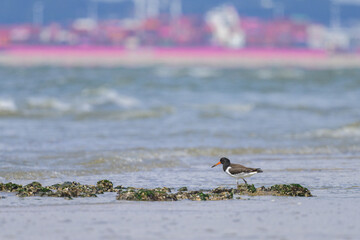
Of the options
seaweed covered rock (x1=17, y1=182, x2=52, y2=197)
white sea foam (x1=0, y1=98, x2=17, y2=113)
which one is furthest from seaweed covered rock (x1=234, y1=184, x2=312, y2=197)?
white sea foam (x1=0, y1=98, x2=17, y2=113)

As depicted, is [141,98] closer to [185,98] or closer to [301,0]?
[185,98]

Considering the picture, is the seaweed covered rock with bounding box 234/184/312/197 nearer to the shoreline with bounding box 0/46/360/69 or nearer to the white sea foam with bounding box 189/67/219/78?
the white sea foam with bounding box 189/67/219/78

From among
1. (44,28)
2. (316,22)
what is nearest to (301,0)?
(316,22)

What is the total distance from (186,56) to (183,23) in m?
12.7

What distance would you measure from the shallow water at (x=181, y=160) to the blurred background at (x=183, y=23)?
6804cm

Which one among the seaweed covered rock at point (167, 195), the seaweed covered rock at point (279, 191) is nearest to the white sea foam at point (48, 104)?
the seaweed covered rock at point (279, 191)

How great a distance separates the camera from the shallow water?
542cm

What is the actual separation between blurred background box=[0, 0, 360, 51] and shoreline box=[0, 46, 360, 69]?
1623 millimetres

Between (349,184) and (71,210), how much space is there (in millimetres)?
3084

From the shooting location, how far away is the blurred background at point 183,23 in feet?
301

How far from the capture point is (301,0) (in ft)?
350

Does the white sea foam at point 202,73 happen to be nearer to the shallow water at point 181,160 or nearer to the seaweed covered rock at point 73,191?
the shallow water at point 181,160

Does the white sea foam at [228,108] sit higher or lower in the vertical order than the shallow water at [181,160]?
higher

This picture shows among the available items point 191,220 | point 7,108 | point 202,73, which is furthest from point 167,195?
point 202,73
